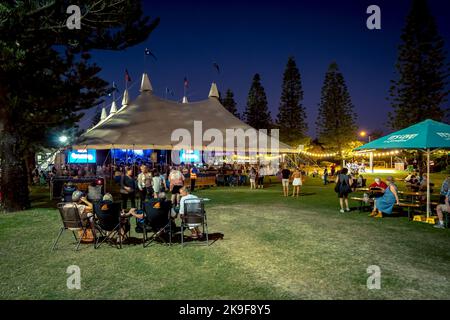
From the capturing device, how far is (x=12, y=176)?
37.9 feet

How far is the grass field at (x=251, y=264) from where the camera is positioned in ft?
13.8

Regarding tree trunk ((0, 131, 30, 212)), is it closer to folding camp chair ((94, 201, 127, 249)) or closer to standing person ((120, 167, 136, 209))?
standing person ((120, 167, 136, 209))

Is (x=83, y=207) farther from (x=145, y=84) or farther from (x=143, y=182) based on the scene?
(x=145, y=84)

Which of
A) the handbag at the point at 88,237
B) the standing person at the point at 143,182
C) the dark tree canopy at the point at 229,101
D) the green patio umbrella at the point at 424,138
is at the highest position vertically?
the dark tree canopy at the point at 229,101

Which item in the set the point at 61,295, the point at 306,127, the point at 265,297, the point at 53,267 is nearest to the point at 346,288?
the point at 265,297

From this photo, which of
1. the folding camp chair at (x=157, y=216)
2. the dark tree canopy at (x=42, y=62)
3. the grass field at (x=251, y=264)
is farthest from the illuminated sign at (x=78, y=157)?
the folding camp chair at (x=157, y=216)

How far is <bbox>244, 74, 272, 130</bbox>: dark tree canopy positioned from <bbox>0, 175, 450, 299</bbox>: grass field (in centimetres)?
3987

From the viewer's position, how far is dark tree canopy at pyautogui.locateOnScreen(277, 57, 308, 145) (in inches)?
1709

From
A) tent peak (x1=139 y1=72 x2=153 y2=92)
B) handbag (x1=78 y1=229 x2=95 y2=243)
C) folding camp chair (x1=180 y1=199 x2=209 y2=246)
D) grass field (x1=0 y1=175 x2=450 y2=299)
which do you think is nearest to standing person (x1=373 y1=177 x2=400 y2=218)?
grass field (x1=0 y1=175 x2=450 y2=299)

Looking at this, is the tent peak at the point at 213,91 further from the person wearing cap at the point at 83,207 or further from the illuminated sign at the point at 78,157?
the person wearing cap at the point at 83,207

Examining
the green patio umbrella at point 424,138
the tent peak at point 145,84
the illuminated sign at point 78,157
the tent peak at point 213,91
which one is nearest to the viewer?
the green patio umbrella at point 424,138

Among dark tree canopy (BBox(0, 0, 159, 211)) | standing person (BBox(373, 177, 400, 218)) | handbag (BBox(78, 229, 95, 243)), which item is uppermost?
dark tree canopy (BBox(0, 0, 159, 211))

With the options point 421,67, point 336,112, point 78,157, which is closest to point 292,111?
point 336,112

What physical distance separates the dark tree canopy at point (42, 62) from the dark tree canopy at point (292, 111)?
32.5m
